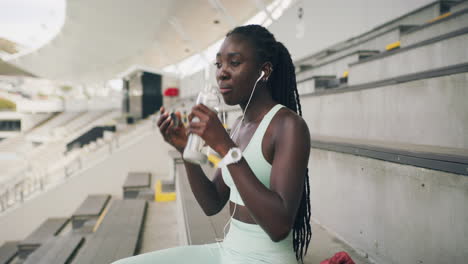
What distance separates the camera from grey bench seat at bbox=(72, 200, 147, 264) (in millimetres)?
2805

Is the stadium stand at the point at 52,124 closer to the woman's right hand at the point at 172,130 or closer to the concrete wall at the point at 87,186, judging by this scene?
the concrete wall at the point at 87,186

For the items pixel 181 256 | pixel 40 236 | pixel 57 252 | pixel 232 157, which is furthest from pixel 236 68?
pixel 40 236

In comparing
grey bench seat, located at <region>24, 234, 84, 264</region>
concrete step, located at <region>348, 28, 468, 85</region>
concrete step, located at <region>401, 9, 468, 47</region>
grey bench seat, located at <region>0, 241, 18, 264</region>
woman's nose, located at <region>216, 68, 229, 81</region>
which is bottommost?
grey bench seat, located at <region>0, 241, 18, 264</region>

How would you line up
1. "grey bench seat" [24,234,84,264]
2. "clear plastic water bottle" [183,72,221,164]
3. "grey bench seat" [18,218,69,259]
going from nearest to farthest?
"clear plastic water bottle" [183,72,221,164] < "grey bench seat" [24,234,84,264] < "grey bench seat" [18,218,69,259]

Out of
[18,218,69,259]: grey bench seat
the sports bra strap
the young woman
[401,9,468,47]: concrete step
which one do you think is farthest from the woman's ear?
[18,218,69,259]: grey bench seat

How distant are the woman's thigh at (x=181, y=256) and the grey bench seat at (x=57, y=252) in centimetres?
295

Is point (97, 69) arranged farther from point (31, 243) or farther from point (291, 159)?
point (291, 159)

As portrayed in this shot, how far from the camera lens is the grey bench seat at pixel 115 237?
110 inches

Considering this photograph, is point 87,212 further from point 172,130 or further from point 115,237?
point 172,130

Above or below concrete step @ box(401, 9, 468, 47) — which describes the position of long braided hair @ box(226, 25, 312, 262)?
below

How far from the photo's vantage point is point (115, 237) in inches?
127

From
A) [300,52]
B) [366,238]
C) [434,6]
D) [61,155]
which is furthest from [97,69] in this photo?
[366,238]

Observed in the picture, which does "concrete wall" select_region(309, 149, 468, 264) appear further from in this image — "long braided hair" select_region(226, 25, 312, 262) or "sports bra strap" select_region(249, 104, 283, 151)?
"sports bra strap" select_region(249, 104, 283, 151)

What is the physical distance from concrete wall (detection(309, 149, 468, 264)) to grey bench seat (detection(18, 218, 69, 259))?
16.4 ft
